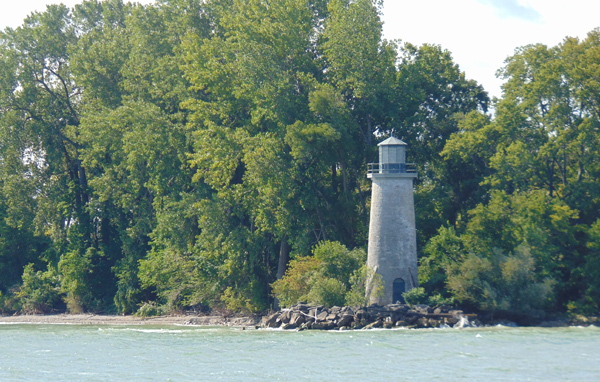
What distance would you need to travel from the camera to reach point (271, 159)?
4175 centimetres

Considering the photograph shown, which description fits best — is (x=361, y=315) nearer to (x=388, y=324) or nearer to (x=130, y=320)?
(x=388, y=324)

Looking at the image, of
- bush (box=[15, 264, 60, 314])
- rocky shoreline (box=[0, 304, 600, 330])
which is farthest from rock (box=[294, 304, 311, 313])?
bush (box=[15, 264, 60, 314])

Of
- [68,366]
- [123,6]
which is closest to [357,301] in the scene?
[68,366]

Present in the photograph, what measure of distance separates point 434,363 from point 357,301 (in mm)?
11206

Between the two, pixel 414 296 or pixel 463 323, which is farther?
pixel 414 296

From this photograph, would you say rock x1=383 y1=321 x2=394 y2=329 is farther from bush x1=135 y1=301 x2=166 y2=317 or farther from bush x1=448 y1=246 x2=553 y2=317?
bush x1=135 y1=301 x2=166 y2=317

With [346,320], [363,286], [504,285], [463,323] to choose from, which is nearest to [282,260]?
[363,286]

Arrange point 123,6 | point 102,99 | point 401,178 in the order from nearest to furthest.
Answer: point 401,178 < point 102,99 < point 123,6

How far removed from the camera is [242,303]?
45.1 m

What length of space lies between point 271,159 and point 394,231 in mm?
7931

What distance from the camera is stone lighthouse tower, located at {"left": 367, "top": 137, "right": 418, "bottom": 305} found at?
3738cm

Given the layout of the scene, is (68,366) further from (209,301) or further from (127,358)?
(209,301)

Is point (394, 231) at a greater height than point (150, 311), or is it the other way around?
point (394, 231)

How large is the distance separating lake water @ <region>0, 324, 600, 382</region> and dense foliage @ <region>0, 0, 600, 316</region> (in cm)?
471
